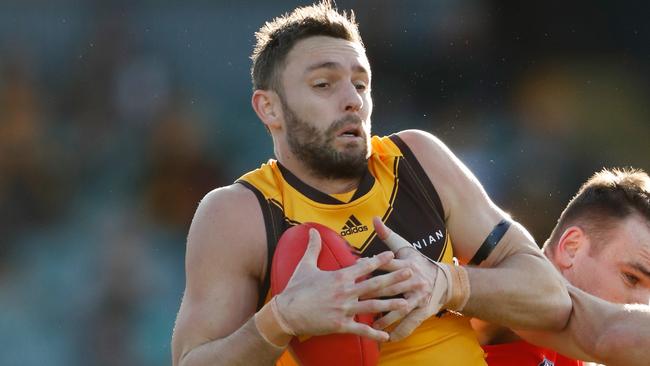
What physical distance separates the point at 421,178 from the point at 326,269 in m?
0.82

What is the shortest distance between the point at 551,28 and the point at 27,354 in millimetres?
5222

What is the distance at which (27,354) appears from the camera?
735 cm

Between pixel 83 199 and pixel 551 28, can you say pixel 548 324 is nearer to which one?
pixel 83 199

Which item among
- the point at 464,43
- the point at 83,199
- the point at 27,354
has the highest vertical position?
the point at 464,43

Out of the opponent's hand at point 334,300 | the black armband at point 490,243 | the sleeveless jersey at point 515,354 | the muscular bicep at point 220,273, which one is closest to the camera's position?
the opponent's hand at point 334,300

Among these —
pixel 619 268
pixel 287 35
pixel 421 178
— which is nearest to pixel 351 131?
pixel 421 178

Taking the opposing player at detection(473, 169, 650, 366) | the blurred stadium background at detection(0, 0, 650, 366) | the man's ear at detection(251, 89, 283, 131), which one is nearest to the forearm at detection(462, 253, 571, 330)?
the opposing player at detection(473, 169, 650, 366)

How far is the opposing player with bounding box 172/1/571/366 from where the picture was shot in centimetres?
336

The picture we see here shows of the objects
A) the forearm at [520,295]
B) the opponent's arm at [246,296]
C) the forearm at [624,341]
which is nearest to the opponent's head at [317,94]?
the opponent's arm at [246,296]

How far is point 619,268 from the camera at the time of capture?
14.5 ft

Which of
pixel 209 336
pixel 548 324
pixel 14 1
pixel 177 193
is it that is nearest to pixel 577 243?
pixel 548 324

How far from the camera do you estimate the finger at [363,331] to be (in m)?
3.15

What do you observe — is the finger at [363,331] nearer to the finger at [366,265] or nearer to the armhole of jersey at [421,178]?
the finger at [366,265]

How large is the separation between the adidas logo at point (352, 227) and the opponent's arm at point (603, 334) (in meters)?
0.82
